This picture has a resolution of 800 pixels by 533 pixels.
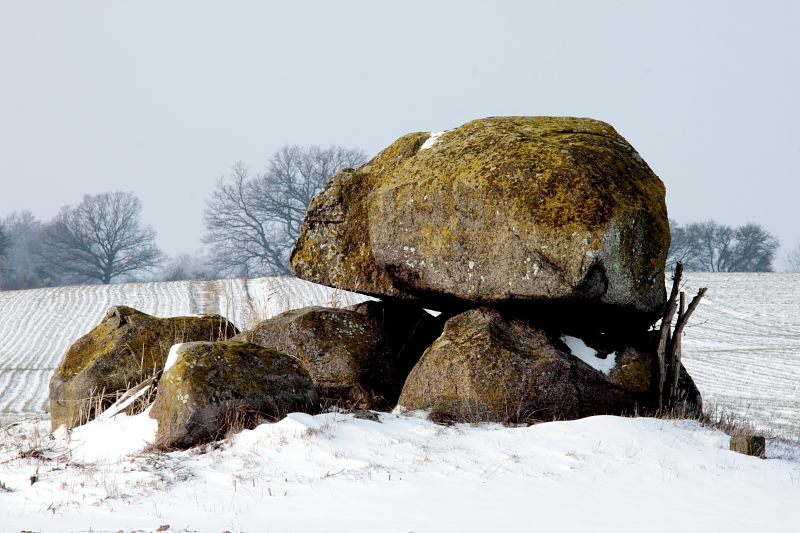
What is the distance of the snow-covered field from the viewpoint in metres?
4.06

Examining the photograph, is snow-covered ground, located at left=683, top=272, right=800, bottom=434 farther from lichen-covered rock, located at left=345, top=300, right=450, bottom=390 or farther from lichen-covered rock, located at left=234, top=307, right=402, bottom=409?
lichen-covered rock, located at left=234, top=307, right=402, bottom=409

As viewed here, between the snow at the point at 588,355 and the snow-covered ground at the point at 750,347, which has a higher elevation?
the snow at the point at 588,355

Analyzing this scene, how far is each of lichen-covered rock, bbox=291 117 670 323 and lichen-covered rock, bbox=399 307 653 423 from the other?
42 centimetres

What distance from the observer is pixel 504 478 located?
16.0 feet

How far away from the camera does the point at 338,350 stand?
297 inches

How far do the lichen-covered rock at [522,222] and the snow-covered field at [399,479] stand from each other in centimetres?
141

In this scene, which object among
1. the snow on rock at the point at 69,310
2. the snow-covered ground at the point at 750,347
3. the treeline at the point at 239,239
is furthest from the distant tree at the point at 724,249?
the snow on rock at the point at 69,310

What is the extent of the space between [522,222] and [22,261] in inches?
3081

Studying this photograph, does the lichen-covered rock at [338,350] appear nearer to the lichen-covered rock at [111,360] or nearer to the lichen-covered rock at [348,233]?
the lichen-covered rock at [348,233]

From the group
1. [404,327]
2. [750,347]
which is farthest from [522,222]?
[750,347]

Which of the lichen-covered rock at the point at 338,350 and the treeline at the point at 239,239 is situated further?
the treeline at the point at 239,239

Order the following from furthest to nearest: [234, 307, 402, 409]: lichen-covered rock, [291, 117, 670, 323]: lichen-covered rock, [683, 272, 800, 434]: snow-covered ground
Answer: [683, 272, 800, 434]: snow-covered ground → [234, 307, 402, 409]: lichen-covered rock → [291, 117, 670, 323]: lichen-covered rock

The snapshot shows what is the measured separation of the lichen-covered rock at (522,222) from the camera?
20.9 ft

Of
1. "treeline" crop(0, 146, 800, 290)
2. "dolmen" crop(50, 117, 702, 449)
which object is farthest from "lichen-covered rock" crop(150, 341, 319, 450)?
"treeline" crop(0, 146, 800, 290)
